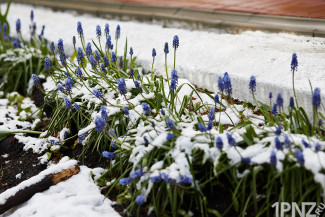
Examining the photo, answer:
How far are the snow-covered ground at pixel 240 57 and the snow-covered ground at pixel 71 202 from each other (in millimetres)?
1218

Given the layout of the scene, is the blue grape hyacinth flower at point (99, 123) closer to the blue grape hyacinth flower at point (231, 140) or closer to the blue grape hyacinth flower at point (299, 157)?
the blue grape hyacinth flower at point (231, 140)

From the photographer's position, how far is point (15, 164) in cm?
307

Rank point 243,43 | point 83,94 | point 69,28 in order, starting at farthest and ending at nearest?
point 69,28, point 243,43, point 83,94

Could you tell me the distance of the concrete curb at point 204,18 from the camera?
380cm

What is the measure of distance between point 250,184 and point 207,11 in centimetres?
289

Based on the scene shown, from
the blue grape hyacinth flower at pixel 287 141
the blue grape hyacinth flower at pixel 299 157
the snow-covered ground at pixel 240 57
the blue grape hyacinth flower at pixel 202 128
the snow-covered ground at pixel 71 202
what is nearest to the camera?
the blue grape hyacinth flower at pixel 299 157

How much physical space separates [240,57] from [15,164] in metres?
1.92

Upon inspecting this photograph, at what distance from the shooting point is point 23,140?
3285 millimetres

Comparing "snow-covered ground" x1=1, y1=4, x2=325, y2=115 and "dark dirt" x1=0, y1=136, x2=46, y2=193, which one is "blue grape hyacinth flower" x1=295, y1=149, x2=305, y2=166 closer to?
→ "snow-covered ground" x1=1, y1=4, x2=325, y2=115

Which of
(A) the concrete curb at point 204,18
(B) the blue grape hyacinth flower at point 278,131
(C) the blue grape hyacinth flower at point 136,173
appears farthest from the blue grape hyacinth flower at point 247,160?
(A) the concrete curb at point 204,18

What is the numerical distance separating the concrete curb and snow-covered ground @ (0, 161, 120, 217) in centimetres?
220

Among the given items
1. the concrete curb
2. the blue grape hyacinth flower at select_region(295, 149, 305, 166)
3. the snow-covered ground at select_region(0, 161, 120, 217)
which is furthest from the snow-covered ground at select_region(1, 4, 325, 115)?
the snow-covered ground at select_region(0, 161, 120, 217)

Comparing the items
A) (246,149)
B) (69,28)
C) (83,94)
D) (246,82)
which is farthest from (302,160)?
(69,28)

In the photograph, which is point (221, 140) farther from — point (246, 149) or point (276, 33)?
point (276, 33)
